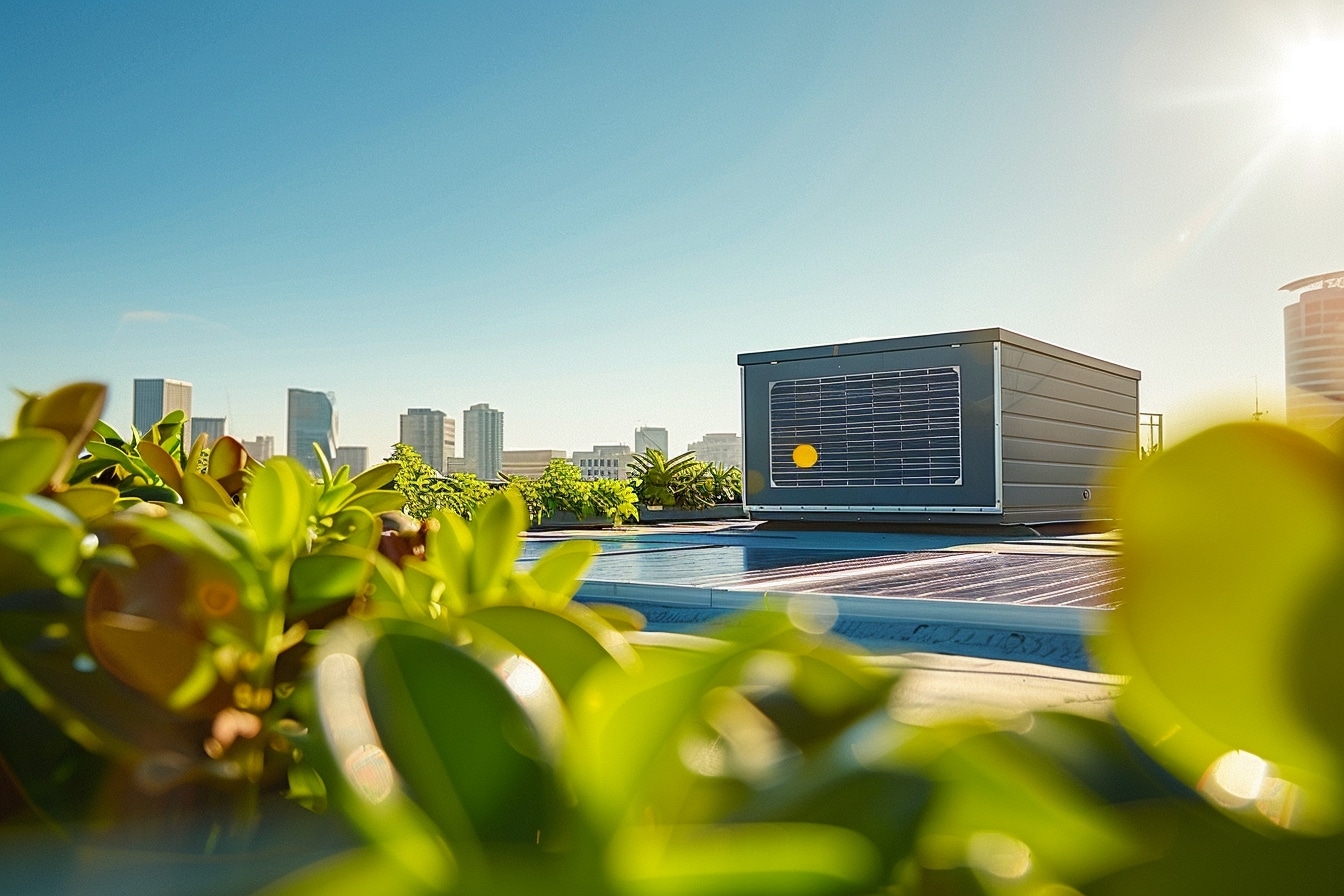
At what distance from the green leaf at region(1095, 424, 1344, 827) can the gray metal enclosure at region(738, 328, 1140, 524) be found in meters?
15.6

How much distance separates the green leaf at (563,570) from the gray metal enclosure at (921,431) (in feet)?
50.2

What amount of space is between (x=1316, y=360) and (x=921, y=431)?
14147 mm

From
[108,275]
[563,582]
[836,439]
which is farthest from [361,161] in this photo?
[563,582]

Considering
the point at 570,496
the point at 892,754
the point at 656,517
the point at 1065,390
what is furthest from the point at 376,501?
the point at 656,517

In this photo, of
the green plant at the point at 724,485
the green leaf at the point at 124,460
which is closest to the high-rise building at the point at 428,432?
the green plant at the point at 724,485

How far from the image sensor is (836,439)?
16594 mm

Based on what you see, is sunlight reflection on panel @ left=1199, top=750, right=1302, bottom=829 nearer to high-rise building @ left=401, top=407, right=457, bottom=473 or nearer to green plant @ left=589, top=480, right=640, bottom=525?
green plant @ left=589, top=480, right=640, bottom=525

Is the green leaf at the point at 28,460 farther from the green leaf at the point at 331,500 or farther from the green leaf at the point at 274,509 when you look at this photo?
the green leaf at the point at 331,500

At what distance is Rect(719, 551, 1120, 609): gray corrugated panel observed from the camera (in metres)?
6.24

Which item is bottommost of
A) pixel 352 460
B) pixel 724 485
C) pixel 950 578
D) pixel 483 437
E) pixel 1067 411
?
pixel 950 578

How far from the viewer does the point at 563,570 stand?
23.4 inches

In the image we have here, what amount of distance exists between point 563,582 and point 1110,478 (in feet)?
1.39

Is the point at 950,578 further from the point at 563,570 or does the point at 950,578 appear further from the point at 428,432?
the point at 428,432

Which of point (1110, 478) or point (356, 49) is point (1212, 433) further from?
point (356, 49)
